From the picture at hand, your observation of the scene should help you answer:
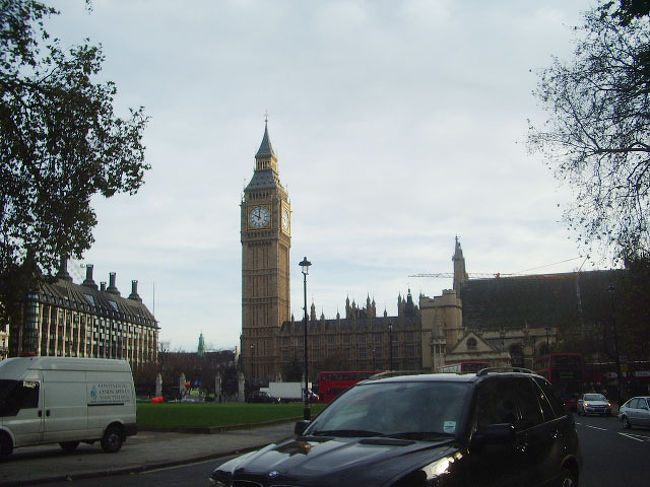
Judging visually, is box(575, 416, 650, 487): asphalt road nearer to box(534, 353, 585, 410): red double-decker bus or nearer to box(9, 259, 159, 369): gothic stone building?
box(534, 353, 585, 410): red double-decker bus

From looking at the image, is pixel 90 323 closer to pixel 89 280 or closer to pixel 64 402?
pixel 89 280

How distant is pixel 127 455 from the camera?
1550 centimetres

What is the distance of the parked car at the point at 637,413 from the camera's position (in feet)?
74.7

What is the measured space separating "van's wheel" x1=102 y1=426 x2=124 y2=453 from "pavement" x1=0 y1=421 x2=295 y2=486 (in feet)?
0.59

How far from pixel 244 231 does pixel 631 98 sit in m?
116

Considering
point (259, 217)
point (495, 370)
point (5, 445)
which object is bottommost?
point (5, 445)

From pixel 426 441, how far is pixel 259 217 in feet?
412

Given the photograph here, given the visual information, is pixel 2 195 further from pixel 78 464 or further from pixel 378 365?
pixel 378 365

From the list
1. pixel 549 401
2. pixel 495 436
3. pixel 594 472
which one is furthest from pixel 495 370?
pixel 594 472

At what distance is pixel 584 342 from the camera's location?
63094 mm

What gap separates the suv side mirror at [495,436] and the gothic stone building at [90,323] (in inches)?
3089

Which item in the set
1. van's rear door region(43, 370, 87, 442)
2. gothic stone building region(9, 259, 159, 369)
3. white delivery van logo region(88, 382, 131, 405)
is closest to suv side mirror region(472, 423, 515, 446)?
van's rear door region(43, 370, 87, 442)

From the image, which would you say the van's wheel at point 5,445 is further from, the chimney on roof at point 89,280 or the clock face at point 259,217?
the clock face at point 259,217

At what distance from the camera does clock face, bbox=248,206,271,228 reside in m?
129
